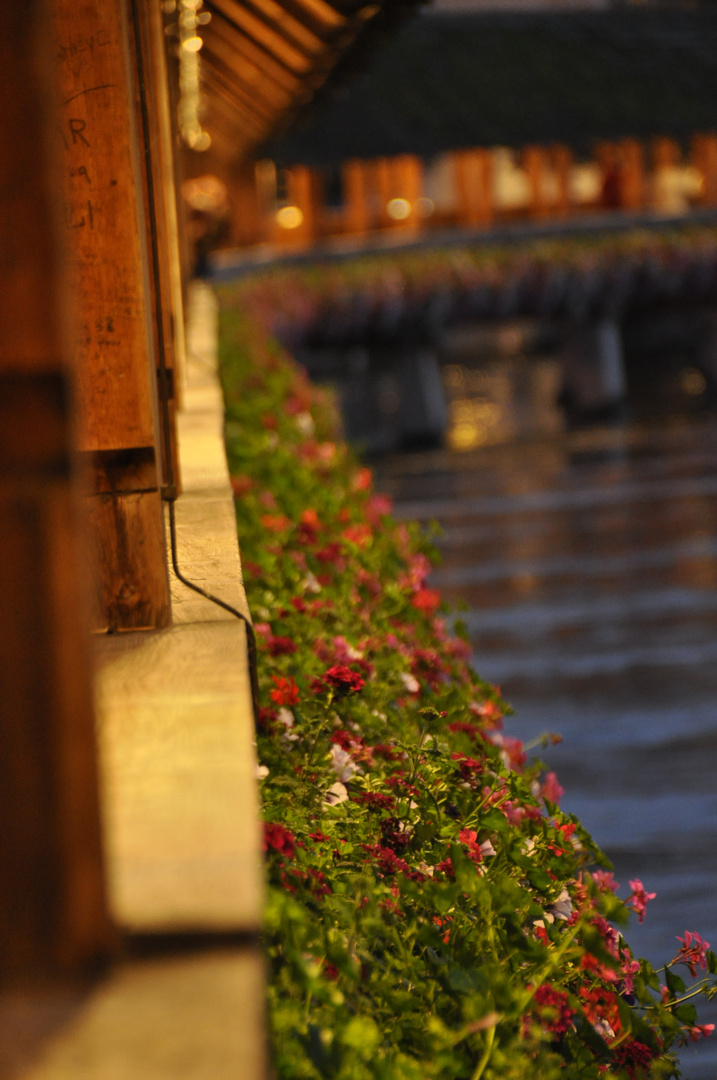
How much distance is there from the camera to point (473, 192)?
27.6 metres

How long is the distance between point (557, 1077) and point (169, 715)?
2.30 feet

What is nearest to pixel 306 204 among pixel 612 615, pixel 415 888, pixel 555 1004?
pixel 612 615

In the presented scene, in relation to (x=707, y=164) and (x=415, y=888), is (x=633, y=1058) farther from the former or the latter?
(x=707, y=164)

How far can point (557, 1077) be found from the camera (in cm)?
174

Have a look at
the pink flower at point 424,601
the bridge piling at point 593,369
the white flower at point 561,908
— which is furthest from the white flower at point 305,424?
the bridge piling at point 593,369

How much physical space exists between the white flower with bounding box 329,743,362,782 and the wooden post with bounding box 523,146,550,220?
87.7 ft

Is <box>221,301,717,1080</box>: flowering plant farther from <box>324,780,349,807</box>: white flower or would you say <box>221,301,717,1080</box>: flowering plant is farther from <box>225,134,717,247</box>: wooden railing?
<box>225,134,717,247</box>: wooden railing

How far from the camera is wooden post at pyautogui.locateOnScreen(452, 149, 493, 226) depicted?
27.5 m

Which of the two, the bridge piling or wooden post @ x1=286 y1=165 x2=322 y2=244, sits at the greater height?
wooden post @ x1=286 y1=165 x2=322 y2=244

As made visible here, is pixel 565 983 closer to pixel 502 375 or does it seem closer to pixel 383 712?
pixel 383 712

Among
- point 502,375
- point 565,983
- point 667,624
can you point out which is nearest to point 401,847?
point 565,983

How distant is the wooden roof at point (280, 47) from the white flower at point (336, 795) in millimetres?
3476

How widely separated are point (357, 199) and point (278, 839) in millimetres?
26093

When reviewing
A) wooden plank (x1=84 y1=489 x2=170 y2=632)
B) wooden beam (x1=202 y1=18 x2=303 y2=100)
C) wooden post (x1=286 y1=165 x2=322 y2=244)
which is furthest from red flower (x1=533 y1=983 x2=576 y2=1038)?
wooden post (x1=286 y1=165 x2=322 y2=244)
